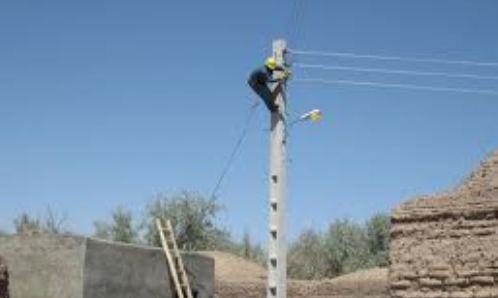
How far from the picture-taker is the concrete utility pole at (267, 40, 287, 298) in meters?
15.4

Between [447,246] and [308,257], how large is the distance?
43.2 m

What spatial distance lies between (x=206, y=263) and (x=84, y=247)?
5.83m

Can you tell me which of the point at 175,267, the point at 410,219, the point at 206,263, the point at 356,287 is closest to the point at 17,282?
the point at 175,267

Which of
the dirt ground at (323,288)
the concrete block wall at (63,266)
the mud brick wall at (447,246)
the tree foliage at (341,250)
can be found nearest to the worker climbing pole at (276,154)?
the mud brick wall at (447,246)

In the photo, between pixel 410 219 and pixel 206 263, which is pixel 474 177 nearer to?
pixel 410 219

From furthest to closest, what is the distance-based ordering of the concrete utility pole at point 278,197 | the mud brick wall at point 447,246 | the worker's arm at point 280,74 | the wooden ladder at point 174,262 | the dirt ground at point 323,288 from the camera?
the dirt ground at point 323,288 < the wooden ladder at point 174,262 < the mud brick wall at point 447,246 < the worker's arm at point 280,74 < the concrete utility pole at point 278,197

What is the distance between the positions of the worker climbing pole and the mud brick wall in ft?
10.9

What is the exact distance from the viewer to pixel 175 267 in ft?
71.2

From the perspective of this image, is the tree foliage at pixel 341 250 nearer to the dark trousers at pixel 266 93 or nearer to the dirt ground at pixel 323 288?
the dirt ground at pixel 323 288

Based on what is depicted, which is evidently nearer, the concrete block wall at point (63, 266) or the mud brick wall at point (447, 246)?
the mud brick wall at point (447, 246)

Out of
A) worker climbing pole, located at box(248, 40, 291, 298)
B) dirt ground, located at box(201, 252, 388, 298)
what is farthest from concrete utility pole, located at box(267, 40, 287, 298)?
dirt ground, located at box(201, 252, 388, 298)

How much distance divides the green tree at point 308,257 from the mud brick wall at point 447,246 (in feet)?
133

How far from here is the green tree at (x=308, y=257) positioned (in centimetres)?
5931

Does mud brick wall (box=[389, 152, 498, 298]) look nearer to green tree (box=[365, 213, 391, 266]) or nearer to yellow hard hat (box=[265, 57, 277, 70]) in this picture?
yellow hard hat (box=[265, 57, 277, 70])
